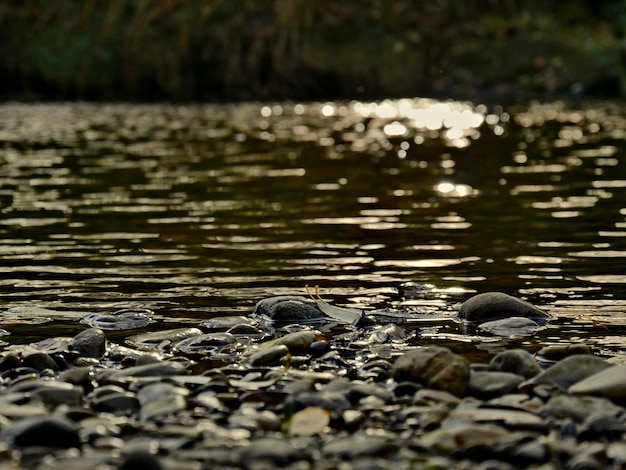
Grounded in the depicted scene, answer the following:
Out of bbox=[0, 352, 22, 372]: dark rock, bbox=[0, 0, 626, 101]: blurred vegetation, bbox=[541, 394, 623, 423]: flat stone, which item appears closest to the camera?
bbox=[541, 394, 623, 423]: flat stone

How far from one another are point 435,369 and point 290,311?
52.2 inches

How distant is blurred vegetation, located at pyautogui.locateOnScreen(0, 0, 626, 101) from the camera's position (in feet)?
90.7

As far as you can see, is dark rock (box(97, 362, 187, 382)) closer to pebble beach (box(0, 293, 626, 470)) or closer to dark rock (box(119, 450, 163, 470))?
pebble beach (box(0, 293, 626, 470))

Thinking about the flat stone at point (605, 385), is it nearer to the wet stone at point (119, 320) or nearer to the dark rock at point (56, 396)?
the dark rock at point (56, 396)

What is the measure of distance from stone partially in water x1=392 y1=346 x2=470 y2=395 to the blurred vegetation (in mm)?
23521

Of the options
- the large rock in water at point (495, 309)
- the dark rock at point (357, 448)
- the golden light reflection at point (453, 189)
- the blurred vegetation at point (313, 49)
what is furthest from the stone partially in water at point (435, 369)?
the blurred vegetation at point (313, 49)

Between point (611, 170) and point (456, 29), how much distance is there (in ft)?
64.4

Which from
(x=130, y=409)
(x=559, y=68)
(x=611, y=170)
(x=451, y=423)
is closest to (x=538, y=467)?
(x=451, y=423)

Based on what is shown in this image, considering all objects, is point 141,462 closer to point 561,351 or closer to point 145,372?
point 145,372

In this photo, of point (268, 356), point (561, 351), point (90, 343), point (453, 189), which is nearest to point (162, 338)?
point (90, 343)

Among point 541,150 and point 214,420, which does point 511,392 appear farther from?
point 541,150

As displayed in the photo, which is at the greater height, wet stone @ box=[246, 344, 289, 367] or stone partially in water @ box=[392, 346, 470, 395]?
stone partially in water @ box=[392, 346, 470, 395]

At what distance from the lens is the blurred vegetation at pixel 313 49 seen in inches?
1088

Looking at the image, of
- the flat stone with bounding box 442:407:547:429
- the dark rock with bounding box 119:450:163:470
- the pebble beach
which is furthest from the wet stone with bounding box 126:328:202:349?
the dark rock with bounding box 119:450:163:470
